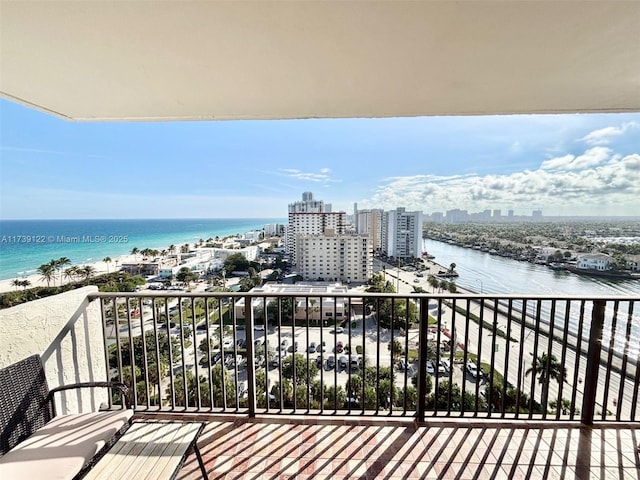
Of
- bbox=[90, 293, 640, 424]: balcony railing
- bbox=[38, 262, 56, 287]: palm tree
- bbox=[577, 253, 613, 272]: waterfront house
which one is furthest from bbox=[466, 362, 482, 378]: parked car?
bbox=[38, 262, 56, 287]: palm tree

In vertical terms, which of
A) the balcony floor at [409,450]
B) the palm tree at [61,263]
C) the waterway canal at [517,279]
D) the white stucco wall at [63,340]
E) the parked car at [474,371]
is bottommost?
the balcony floor at [409,450]

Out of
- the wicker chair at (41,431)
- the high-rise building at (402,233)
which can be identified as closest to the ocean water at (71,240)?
the wicker chair at (41,431)

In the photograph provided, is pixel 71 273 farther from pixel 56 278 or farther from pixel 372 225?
pixel 372 225

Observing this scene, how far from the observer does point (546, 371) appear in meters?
2.21

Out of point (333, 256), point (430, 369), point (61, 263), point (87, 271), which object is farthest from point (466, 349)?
point (61, 263)

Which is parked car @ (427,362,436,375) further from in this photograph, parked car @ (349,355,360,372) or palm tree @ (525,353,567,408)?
palm tree @ (525,353,567,408)

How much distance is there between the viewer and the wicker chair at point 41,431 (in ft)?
4.32

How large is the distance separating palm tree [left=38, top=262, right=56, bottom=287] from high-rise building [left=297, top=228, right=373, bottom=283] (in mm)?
2492

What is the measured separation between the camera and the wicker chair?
4.32 ft

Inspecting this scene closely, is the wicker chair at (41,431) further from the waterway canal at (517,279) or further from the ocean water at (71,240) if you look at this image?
the waterway canal at (517,279)

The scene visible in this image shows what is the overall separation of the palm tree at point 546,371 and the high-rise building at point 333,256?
1.84 m

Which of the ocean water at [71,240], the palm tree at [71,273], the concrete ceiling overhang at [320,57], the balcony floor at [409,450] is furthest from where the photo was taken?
the ocean water at [71,240]

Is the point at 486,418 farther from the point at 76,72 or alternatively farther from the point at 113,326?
the point at 76,72

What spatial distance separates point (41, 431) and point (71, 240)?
7.72 feet
